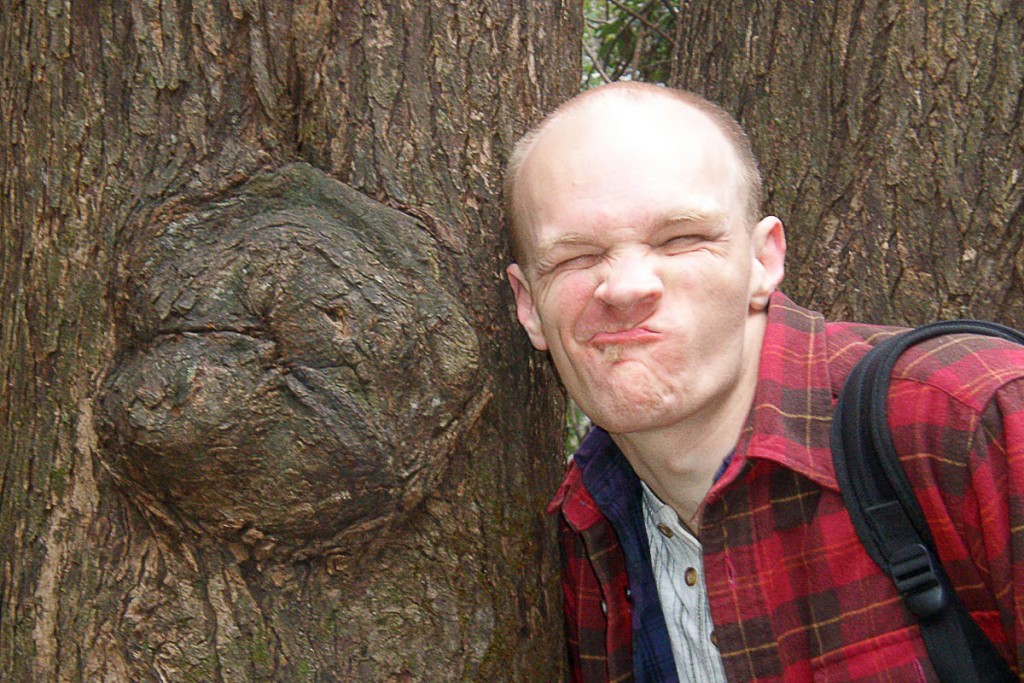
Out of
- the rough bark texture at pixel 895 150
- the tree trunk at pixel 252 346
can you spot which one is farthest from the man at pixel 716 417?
the rough bark texture at pixel 895 150

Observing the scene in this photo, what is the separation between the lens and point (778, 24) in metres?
2.85

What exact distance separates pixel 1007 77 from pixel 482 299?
4.84 feet

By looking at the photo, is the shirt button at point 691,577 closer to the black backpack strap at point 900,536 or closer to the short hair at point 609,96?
the black backpack strap at point 900,536

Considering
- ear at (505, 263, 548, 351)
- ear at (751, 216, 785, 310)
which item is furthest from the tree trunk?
ear at (751, 216, 785, 310)

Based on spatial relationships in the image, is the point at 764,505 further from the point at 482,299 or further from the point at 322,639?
the point at 322,639

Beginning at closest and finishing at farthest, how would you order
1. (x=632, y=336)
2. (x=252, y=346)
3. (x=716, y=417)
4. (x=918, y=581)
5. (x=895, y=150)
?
1. (x=918, y=581)
2. (x=252, y=346)
3. (x=632, y=336)
4. (x=716, y=417)
5. (x=895, y=150)

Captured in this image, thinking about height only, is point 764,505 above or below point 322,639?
above

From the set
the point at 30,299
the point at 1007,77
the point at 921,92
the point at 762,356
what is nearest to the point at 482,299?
the point at 762,356

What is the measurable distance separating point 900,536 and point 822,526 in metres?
0.16

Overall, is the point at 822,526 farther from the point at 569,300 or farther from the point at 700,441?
the point at 569,300

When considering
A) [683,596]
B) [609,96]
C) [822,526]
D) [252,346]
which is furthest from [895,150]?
[252,346]

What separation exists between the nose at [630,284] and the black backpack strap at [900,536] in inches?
17.4

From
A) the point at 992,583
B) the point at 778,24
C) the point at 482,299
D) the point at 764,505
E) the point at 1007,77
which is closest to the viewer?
the point at 992,583

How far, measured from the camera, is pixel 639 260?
83.6 inches
